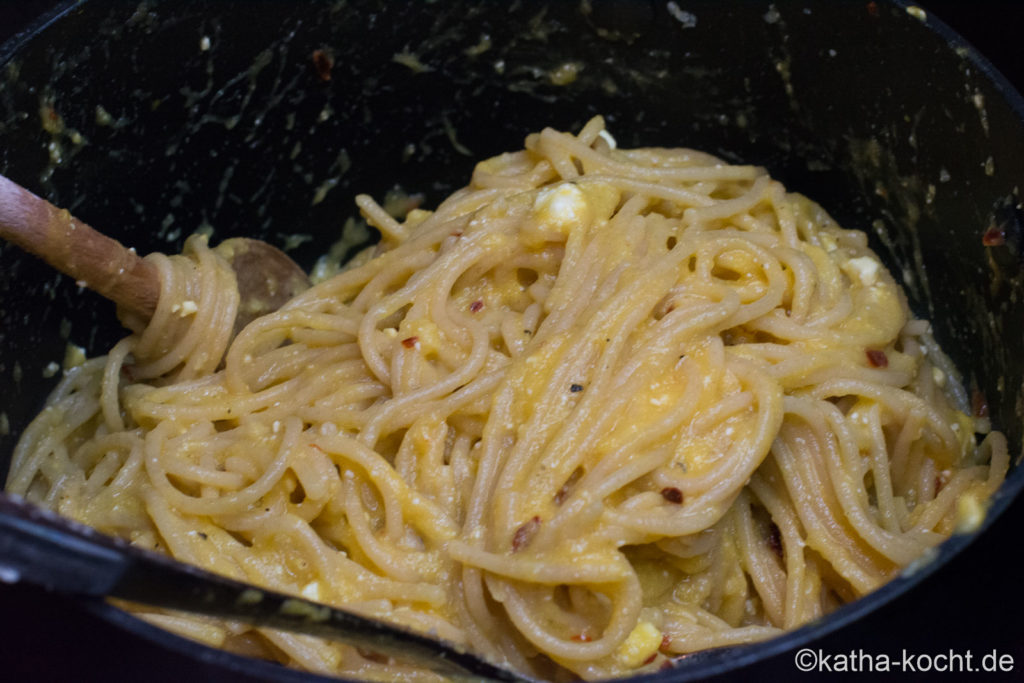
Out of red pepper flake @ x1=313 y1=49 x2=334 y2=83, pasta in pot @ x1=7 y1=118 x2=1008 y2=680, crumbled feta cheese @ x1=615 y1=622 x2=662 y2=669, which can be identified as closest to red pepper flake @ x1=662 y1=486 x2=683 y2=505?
pasta in pot @ x1=7 y1=118 x2=1008 y2=680

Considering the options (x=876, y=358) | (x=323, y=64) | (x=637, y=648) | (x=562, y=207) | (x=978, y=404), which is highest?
(x=323, y=64)

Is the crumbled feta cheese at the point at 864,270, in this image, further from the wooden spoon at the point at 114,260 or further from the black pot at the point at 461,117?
the wooden spoon at the point at 114,260

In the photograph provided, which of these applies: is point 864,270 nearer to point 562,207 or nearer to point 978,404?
point 978,404

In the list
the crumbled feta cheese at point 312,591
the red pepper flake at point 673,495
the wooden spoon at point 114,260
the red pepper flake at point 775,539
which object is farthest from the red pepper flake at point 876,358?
the wooden spoon at point 114,260

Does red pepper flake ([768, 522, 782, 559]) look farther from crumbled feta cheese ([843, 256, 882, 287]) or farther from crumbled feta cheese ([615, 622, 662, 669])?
crumbled feta cheese ([843, 256, 882, 287])

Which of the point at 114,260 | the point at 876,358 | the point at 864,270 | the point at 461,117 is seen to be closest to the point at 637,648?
the point at 876,358

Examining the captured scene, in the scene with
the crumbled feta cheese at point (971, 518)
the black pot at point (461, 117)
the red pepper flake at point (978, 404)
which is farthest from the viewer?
the red pepper flake at point (978, 404)
